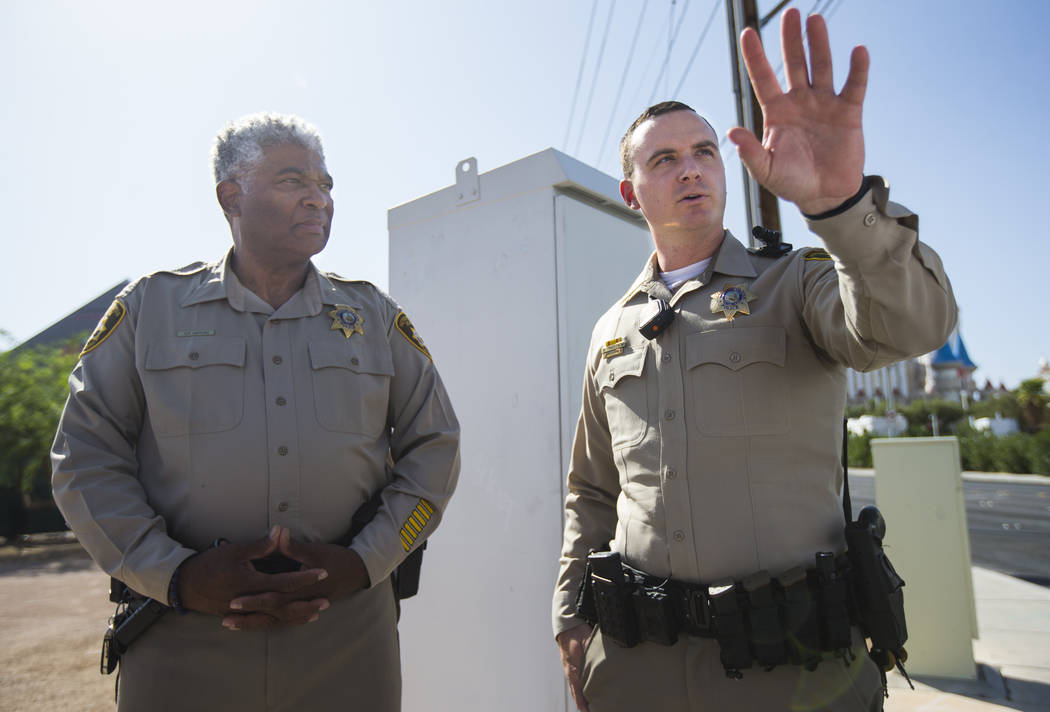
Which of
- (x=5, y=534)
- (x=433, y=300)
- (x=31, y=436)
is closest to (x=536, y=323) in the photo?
(x=433, y=300)

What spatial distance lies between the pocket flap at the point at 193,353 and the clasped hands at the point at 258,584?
0.48m

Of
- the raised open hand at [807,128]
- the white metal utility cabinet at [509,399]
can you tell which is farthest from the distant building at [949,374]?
the raised open hand at [807,128]

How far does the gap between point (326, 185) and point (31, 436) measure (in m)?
12.4

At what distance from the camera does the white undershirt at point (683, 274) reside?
69.7 inches

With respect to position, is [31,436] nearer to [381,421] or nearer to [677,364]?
[381,421]

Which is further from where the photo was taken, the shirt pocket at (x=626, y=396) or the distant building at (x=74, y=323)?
the distant building at (x=74, y=323)

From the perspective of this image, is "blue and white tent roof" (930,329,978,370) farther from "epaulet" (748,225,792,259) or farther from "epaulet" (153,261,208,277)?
"epaulet" (153,261,208,277)

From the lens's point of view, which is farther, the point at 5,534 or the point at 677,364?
the point at 5,534

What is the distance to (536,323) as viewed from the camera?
2562mm

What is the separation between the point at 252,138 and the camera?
1.94 metres

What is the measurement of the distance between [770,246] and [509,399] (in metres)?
1.21

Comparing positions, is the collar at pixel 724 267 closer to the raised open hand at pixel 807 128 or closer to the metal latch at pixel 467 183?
the raised open hand at pixel 807 128

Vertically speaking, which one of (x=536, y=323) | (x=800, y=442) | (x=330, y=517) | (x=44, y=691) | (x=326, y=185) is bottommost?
(x=44, y=691)

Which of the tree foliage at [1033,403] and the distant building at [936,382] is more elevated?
the distant building at [936,382]
